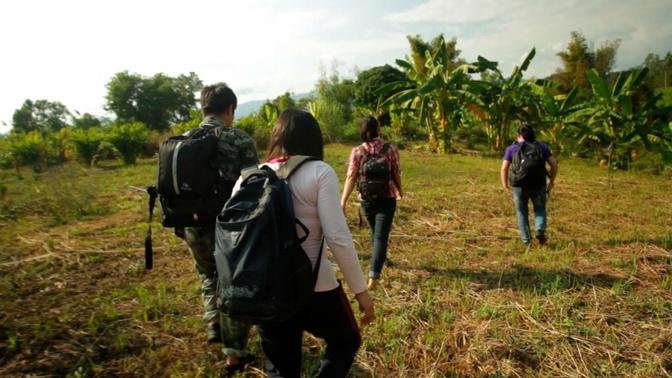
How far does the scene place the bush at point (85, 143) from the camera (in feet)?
54.3

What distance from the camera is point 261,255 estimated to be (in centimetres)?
169

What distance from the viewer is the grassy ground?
9.47ft

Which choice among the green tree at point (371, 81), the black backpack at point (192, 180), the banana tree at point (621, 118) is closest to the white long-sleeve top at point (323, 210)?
the black backpack at point (192, 180)

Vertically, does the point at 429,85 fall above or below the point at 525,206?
above

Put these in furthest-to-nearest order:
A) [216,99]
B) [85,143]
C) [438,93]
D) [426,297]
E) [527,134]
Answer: [85,143], [438,93], [527,134], [426,297], [216,99]

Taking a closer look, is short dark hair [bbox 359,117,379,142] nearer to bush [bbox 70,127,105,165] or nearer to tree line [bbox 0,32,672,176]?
tree line [bbox 0,32,672,176]

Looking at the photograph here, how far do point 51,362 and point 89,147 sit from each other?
54.1ft

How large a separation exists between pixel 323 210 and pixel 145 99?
145 feet

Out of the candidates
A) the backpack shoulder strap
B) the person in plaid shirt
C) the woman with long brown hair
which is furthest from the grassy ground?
the backpack shoulder strap

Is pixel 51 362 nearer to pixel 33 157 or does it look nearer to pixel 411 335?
pixel 411 335

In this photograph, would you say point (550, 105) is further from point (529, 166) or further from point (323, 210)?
point (323, 210)

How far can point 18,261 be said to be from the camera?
5004mm

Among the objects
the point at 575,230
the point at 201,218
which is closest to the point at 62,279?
the point at 201,218

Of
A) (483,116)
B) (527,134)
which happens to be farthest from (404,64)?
(527,134)
